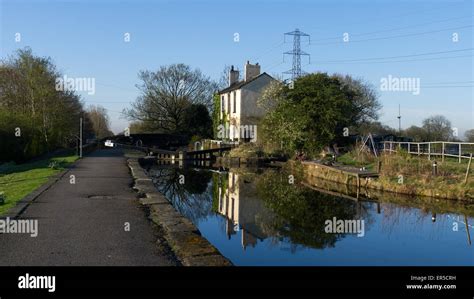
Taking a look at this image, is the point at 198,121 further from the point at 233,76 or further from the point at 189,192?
the point at 189,192

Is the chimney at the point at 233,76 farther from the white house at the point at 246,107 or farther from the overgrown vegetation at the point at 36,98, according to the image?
the overgrown vegetation at the point at 36,98

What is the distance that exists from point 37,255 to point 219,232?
600 centimetres

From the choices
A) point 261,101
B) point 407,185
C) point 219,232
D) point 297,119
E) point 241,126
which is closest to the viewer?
point 219,232

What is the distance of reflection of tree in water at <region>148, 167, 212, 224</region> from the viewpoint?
1589cm

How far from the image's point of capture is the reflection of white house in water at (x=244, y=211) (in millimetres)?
11831

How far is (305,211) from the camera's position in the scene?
50.5 feet

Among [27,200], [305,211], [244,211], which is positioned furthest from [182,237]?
[305,211]

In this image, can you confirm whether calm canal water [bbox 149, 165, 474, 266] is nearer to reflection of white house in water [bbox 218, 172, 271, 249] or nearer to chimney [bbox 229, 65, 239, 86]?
reflection of white house in water [bbox 218, 172, 271, 249]

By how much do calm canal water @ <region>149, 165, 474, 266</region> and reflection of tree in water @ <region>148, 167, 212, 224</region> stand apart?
A: 41 mm

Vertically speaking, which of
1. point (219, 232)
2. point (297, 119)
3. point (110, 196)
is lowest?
point (219, 232)
